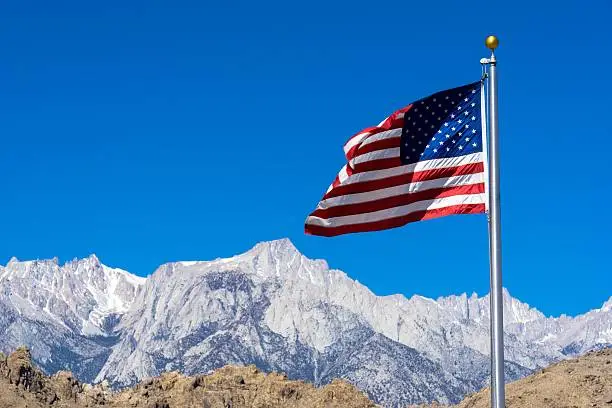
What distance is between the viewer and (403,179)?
72.7 feet

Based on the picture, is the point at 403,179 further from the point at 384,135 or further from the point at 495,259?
the point at 495,259

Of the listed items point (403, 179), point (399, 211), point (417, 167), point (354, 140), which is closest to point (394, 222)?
point (399, 211)

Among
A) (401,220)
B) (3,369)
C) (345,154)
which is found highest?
(3,369)

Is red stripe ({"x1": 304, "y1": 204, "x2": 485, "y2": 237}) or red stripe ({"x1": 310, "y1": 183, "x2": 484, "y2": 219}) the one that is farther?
red stripe ({"x1": 310, "y1": 183, "x2": 484, "y2": 219})

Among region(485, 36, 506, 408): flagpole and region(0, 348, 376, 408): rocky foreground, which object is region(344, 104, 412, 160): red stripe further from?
Result: region(0, 348, 376, 408): rocky foreground

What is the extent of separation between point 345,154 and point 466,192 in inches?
140

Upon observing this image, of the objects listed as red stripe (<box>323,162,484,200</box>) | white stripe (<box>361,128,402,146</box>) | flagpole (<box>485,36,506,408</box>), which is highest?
white stripe (<box>361,128,402,146</box>)

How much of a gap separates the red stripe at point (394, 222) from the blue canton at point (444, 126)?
3.48 ft

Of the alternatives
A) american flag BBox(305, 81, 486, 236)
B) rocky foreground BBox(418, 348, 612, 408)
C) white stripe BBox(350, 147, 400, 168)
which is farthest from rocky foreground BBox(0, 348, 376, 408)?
white stripe BBox(350, 147, 400, 168)

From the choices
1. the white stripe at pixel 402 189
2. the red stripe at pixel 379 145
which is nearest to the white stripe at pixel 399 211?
the white stripe at pixel 402 189

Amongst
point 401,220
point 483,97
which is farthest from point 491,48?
point 401,220

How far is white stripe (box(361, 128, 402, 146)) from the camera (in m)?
22.4

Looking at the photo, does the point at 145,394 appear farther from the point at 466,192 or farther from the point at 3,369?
the point at 466,192

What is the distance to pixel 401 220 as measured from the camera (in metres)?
22.1
